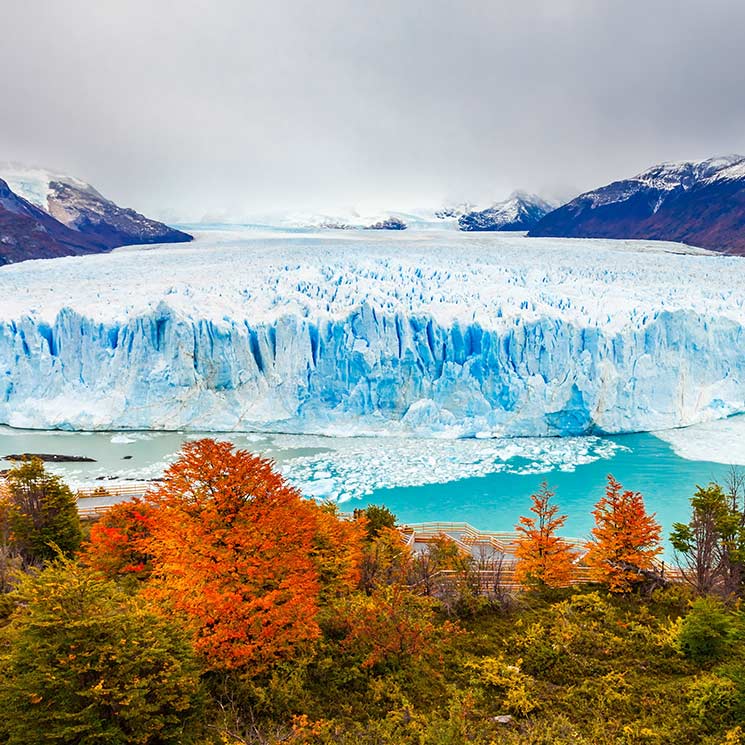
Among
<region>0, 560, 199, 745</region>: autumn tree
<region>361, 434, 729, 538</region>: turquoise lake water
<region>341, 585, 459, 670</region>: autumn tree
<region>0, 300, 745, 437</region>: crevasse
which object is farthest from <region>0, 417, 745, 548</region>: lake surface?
<region>0, 560, 199, 745</region>: autumn tree

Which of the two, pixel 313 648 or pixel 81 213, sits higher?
pixel 81 213

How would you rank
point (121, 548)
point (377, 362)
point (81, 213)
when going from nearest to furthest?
point (121, 548) < point (377, 362) < point (81, 213)

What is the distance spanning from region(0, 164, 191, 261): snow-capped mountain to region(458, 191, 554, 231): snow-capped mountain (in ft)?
127

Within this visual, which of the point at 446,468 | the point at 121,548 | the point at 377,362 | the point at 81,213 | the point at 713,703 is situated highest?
the point at 81,213

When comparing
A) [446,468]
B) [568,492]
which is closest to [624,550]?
[568,492]

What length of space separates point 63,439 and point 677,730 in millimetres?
21313

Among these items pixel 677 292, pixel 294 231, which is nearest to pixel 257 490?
pixel 677 292

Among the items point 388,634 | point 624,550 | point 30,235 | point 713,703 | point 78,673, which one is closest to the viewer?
point 78,673

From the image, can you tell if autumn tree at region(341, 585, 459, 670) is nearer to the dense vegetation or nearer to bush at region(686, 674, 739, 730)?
the dense vegetation

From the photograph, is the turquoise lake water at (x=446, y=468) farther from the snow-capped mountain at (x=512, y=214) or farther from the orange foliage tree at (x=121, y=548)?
the snow-capped mountain at (x=512, y=214)

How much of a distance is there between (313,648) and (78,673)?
106 inches

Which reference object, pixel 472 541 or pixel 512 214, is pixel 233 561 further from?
pixel 512 214

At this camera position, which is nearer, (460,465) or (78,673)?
(78,673)

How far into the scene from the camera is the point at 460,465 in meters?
18.4
